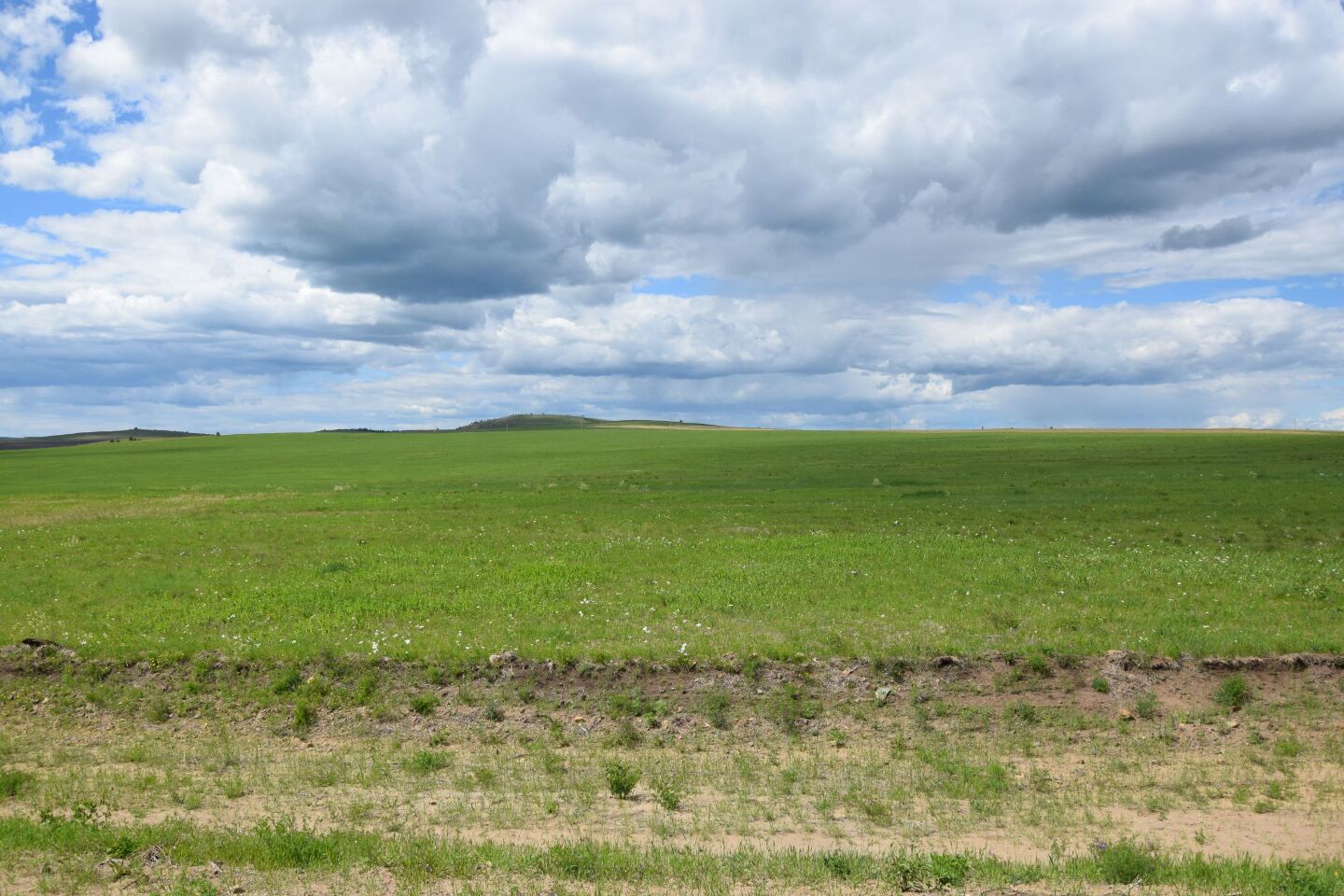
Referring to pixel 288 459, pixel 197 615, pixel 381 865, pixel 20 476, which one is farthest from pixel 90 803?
pixel 288 459

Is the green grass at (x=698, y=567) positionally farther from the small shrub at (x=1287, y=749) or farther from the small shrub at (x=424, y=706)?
the small shrub at (x=1287, y=749)

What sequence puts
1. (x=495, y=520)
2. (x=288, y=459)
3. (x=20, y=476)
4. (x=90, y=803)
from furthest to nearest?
(x=288, y=459) → (x=20, y=476) → (x=495, y=520) → (x=90, y=803)

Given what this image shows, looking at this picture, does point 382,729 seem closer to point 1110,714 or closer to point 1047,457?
point 1110,714

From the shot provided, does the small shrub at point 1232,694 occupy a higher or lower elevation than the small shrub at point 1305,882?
lower

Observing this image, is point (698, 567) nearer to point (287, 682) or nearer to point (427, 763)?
point (287, 682)

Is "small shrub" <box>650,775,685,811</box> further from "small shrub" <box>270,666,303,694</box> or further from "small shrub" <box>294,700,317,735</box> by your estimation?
"small shrub" <box>270,666,303,694</box>

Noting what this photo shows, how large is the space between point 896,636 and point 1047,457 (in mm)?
63357

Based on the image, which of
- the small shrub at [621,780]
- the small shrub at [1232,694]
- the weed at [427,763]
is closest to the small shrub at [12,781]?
the weed at [427,763]

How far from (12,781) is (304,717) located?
425 centimetres

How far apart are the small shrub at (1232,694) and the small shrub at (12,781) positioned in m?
18.9

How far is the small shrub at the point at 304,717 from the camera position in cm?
1538

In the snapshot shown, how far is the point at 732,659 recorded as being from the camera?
675 inches

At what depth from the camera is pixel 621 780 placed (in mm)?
11625

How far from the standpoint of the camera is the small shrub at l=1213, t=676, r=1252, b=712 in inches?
599
